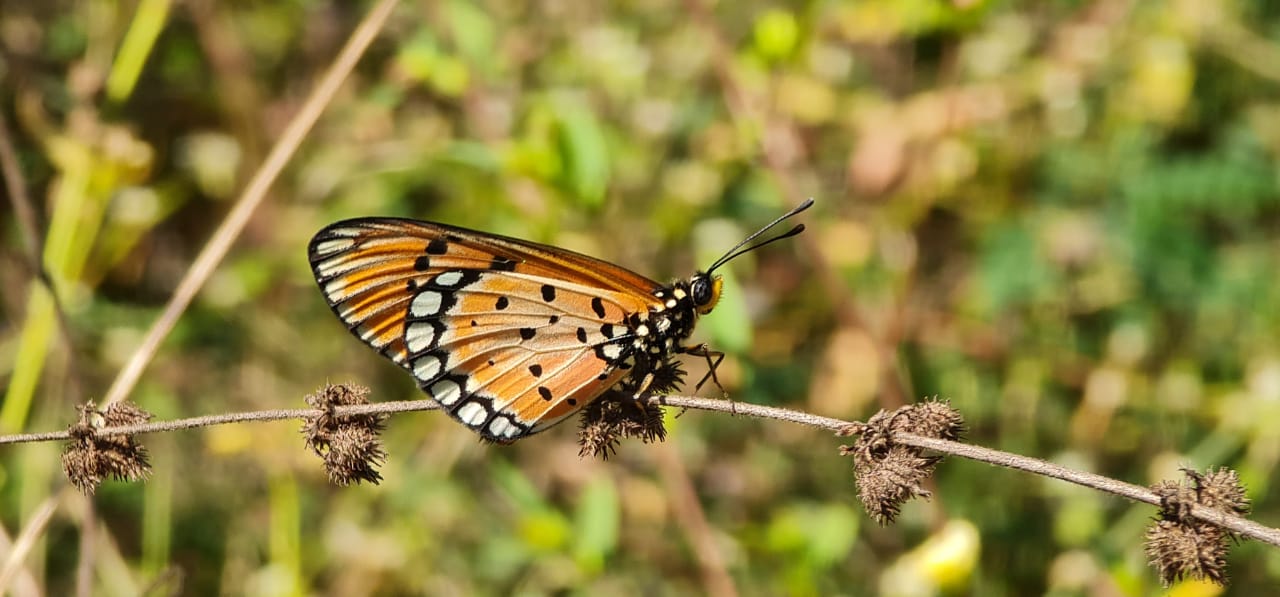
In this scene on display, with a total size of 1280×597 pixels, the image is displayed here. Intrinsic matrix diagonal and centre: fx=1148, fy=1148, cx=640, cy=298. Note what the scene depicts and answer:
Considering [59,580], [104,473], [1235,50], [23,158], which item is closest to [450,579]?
[59,580]

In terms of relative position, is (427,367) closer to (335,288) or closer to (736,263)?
(335,288)

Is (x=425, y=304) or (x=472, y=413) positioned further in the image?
(x=425, y=304)

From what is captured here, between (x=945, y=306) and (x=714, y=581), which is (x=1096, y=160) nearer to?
(x=945, y=306)

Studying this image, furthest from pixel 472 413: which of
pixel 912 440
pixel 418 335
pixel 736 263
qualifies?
pixel 736 263

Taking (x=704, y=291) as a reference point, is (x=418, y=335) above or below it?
below

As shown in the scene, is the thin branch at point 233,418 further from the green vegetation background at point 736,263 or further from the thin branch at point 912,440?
the green vegetation background at point 736,263

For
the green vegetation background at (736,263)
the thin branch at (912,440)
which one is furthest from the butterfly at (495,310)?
the green vegetation background at (736,263)
